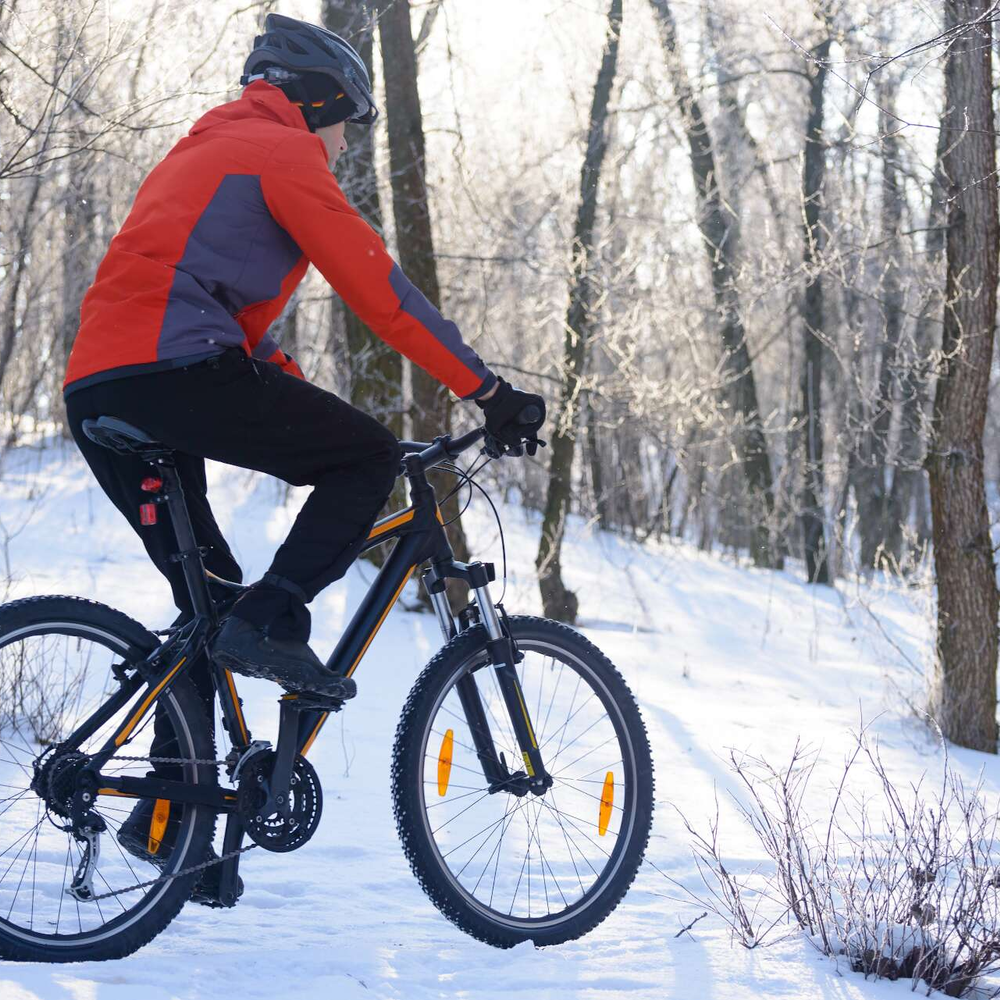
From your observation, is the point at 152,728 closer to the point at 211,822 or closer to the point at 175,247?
the point at 211,822

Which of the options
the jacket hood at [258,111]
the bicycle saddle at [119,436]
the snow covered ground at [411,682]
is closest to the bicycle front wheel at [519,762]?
the snow covered ground at [411,682]

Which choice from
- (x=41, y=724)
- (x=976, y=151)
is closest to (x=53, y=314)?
(x=41, y=724)

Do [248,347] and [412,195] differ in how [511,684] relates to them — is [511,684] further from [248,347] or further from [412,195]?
[412,195]

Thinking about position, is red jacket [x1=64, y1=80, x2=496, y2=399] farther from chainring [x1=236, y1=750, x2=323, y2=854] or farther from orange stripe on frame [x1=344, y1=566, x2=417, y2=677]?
chainring [x1=236, y1=750, x2=323, y2=854]

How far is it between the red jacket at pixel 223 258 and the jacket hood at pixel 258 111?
0.17 ft

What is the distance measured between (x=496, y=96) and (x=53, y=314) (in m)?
5.42

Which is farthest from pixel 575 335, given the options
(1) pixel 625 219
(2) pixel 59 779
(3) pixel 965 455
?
(2) pixel 59 779

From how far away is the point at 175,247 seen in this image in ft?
7.91

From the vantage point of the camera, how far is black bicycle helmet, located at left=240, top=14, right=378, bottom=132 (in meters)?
2.62

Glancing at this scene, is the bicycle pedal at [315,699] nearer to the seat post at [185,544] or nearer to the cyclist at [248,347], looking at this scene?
the cyclist at [248,347]

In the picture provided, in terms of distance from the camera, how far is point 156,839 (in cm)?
265

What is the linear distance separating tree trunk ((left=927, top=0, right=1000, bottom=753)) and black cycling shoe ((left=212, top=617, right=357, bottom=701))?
13.1 ft

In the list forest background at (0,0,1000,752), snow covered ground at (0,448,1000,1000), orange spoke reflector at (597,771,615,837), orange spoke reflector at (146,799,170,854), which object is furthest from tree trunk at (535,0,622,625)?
orange spoke reflector at (146,799,170,854)

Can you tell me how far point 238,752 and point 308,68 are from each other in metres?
1.63
